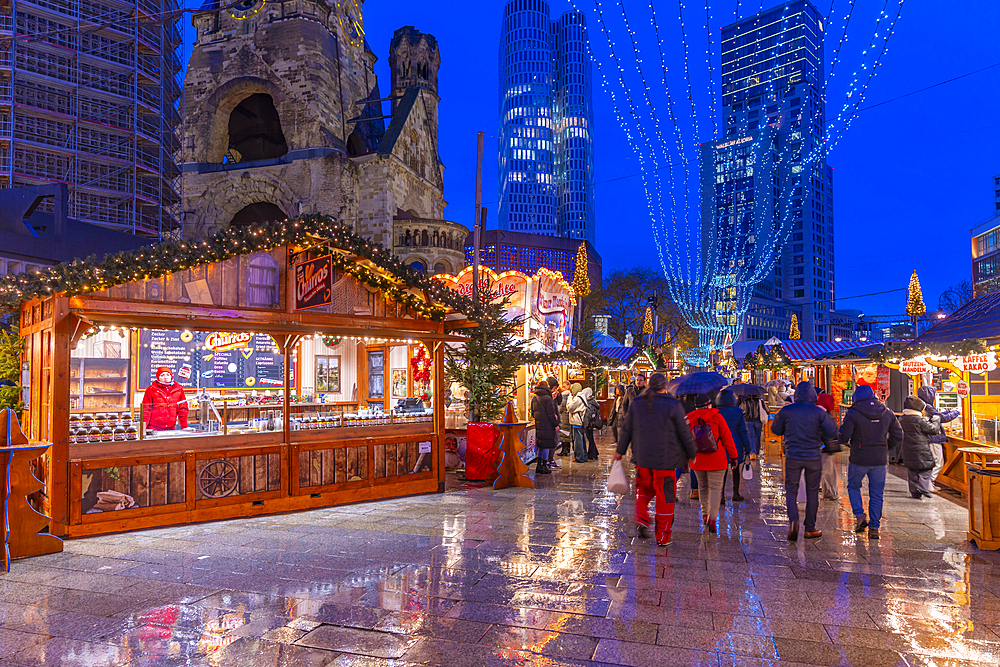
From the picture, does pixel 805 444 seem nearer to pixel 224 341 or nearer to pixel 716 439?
pixel 716 439

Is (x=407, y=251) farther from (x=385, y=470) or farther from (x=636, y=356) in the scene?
(x=385, y=470)

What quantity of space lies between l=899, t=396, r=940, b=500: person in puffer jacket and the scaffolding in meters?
29.2

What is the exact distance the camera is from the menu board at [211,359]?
11148 millimetres

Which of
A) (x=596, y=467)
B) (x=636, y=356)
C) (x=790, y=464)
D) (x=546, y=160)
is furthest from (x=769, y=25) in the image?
(x=546, y=160)

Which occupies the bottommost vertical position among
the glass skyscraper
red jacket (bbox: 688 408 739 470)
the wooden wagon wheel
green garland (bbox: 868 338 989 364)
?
the wooden wagon wheel

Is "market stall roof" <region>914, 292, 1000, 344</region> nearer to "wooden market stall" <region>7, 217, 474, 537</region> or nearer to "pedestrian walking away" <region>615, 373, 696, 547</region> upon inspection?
"pedestrian walking away" <region>615, 373, 696, 547</region>

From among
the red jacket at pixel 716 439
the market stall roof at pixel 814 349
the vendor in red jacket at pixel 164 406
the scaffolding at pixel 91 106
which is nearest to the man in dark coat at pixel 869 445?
the red jacket at pixel 716 439

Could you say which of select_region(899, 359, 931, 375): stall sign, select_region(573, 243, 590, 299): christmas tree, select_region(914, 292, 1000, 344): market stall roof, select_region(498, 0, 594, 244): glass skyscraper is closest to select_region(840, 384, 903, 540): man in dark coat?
select_region(914, 292, 1000, 344): market stall roof

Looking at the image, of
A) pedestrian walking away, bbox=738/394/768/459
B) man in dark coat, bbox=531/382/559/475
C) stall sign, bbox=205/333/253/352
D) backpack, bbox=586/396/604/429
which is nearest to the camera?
man in dark coat, bbox=531/382/559/475

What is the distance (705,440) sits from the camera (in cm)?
674

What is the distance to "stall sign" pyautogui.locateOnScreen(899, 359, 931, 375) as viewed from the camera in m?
11.7

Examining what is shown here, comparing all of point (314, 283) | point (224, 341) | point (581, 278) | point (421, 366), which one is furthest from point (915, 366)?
point (224, 341)

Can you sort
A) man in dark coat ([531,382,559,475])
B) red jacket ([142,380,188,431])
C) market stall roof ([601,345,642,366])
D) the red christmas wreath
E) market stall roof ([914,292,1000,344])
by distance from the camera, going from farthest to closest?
market stall roof ([601,345,642,366]) < the red christmas wreath < man in dark coat ([531,382,559,475]) < market stall roof ([914,292,1000,344]) < red jacket ([142,380,188,431])

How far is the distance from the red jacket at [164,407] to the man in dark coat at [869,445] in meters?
8.58
